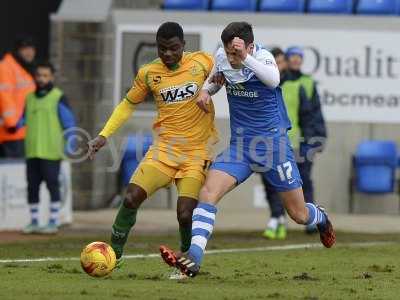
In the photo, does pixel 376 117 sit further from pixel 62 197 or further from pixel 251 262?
pixel 251 262

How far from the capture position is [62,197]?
17.2 metres

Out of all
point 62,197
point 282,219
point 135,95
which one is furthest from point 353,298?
point 62,197

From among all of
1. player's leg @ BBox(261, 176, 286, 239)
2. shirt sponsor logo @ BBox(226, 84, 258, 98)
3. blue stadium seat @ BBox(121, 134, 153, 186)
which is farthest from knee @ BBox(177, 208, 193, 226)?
blue stadium seat @ BBox(121, 134, 153, 186)

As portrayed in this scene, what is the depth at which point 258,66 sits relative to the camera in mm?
10141

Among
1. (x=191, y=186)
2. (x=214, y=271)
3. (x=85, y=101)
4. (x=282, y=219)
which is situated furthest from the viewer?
(x=85, y=101)

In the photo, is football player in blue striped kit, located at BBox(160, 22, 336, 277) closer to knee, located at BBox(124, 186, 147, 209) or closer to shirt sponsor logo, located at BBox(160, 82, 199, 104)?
shirt sponsor logo, located at BBox(160, 82, 199, 104)

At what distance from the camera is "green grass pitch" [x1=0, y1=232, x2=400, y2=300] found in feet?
30.6

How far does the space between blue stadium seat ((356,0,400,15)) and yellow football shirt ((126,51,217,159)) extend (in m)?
9.27

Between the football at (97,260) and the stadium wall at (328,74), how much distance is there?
29.7 feet

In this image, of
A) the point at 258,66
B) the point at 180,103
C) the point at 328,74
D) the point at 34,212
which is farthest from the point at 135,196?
the point at 328,74

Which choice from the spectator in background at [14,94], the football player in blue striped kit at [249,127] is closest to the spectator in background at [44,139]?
the spectator in background at [14,94]

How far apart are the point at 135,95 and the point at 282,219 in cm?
543

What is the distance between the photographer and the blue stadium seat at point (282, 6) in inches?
773

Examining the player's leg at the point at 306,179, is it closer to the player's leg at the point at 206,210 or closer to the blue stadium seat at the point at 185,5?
the blue stadium seat at the point at 185,5
